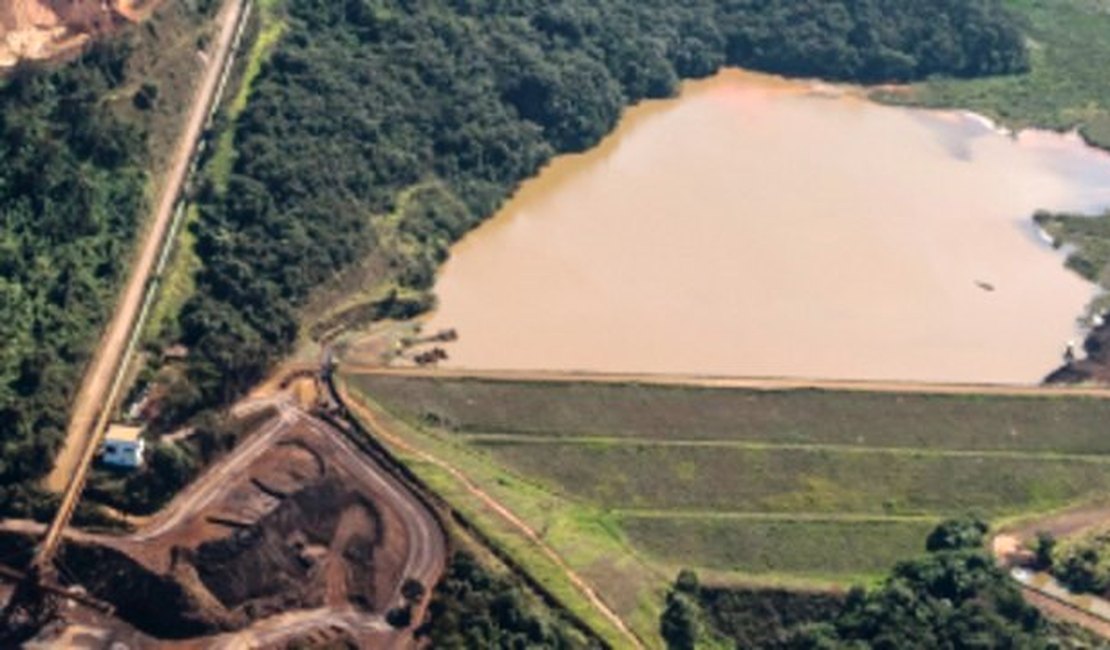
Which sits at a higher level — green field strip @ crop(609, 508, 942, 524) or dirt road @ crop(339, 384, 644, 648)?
dirt road @ crop(339, 384, 644, 648)

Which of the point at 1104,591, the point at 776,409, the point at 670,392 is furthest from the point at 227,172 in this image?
the point at 1104,591

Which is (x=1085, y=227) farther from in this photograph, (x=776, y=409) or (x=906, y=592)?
(x=906, y=592)

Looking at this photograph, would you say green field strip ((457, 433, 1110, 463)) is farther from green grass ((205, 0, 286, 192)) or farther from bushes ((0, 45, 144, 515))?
green grass ((205, 0, 286, 192))

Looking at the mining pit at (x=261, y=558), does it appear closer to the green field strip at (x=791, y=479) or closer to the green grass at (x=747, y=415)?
the green grass at (x=747, y=415)

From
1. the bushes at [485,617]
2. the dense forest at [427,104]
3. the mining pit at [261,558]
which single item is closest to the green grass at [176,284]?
the dense forest at [427,104]

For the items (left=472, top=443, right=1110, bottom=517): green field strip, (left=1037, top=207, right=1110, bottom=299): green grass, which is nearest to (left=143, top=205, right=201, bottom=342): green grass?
(left=472, top=443, right=1110, bottom=517): green field strip

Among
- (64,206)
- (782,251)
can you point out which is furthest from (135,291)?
(782,251)

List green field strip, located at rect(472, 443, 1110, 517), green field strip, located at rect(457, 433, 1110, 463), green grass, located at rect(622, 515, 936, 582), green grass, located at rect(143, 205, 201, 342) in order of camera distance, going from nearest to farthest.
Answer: green grass, located at rect(622, 515, 936, 582) < green grass, located at rect(143, 205, 201, 342) < green field strip, located at rect(472, 443, 1110, 517) < green field strip, located at rect(457, 433, 1110, 463)
